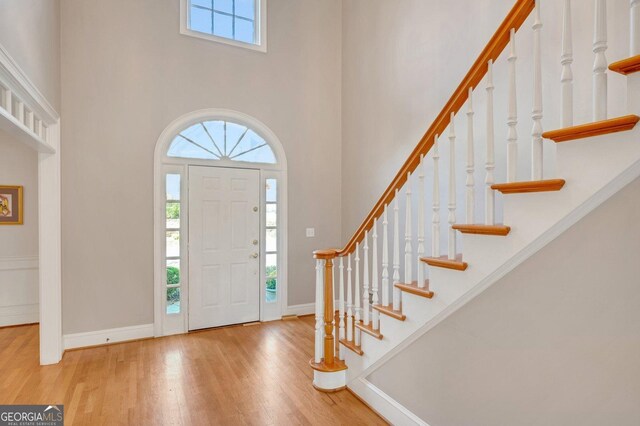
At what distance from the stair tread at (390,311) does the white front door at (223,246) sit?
2388 mm

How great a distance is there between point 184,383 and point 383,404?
164 centimetres

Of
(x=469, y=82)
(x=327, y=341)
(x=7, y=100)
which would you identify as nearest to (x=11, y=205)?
(x=7, y=100)

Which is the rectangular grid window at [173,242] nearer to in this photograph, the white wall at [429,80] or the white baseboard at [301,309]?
the white baseboard at [301,309]

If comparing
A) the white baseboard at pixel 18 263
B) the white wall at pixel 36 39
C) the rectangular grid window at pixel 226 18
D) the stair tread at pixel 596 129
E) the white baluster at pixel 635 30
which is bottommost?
the white baseboard at pixel 18 263

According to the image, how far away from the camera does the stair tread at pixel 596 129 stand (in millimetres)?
1134

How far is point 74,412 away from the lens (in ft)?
7.86

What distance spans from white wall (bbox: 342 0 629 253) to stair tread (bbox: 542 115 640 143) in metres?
1.04

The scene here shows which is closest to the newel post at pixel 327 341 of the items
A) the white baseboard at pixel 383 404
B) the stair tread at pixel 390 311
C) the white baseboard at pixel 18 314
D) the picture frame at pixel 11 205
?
the white baseboard at pixel 383 404

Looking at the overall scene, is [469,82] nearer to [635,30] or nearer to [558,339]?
[635,30]

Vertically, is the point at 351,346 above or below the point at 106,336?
above

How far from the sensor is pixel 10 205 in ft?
13.9

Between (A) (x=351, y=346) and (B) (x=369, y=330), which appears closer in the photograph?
(B) (x=369, y=330)

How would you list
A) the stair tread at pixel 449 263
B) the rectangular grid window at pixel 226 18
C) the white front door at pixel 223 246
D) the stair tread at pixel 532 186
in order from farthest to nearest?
1. the rectangular grid window at pixel 226 18
2. the white front door at pixel 223 246
3. the stair tread at pixel 449 263
4. the stair tread at pixel 532 186

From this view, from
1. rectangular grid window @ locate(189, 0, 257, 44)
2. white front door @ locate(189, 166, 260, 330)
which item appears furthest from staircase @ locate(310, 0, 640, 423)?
rectangular grid window @ locate(189, 0, 257, 44)
